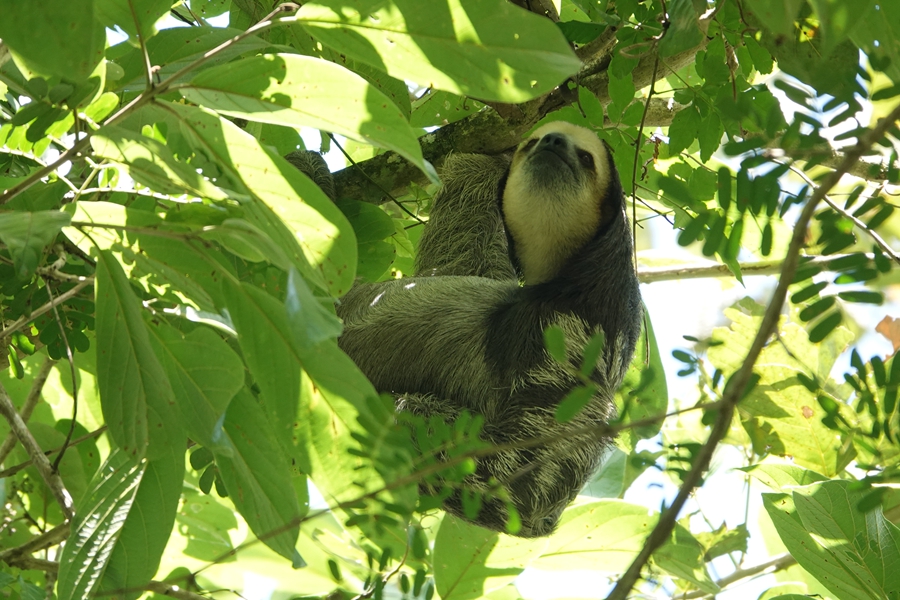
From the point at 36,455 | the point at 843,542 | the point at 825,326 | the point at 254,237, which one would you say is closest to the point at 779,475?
the point at 843,542

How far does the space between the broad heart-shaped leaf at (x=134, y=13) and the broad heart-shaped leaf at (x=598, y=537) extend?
8.98ft

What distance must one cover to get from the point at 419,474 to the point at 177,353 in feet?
3.47

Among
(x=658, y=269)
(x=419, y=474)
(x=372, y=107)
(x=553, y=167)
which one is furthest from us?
(x=658, y=269)

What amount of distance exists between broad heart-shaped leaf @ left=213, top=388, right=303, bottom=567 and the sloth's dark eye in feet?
9.00

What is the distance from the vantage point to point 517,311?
14.0 ft

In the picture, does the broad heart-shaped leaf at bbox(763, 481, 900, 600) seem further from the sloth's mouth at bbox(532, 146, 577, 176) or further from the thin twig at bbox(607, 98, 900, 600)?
the sloth's mouth at bbox(532, 146, 577, 176)

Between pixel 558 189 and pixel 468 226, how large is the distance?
76 cm

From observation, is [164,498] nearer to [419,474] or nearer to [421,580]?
[421,580]

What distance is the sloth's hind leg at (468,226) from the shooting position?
5.09m

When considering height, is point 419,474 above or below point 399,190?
below

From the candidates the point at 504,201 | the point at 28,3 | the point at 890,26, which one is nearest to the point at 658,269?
the point at 504,201

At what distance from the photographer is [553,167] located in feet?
15.0

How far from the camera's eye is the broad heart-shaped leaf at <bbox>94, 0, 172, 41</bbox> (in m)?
2.23

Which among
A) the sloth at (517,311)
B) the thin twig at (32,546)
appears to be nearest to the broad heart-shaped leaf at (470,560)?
the sloth at (517,311)
